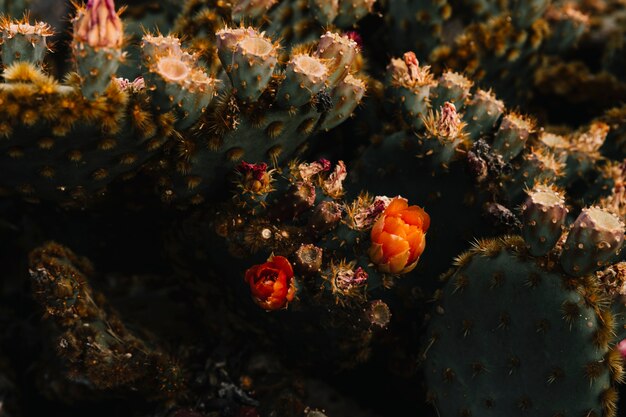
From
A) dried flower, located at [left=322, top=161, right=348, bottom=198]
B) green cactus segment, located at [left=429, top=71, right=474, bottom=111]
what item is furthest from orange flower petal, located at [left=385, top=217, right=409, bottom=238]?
green cactus segment, located at [left=429, top=71, right=474, bottom=111]

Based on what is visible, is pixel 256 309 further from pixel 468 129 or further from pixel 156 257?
pixel 468 129

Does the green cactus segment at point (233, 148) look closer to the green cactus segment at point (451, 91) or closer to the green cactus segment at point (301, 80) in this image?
the green cactus segment at point (301, 80)

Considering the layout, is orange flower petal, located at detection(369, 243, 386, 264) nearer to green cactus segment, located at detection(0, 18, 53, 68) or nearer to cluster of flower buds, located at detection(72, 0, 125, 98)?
cluster of flower buds, located at detection(72, 0, 125, 98)

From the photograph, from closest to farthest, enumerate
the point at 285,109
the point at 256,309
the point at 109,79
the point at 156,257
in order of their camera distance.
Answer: the point at 109,79 → the point at 285,109 → the point at 256,309 → the point at 156,257

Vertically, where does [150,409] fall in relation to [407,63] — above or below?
below

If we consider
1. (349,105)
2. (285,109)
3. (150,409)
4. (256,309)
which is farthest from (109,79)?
(150,409)

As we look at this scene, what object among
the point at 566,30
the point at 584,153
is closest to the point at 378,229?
the point at 584,153
